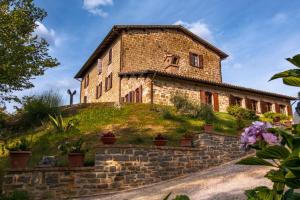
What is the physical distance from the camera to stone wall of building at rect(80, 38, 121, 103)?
23812 millimetres

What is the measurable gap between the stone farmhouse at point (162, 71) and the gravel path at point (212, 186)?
36.3 feet

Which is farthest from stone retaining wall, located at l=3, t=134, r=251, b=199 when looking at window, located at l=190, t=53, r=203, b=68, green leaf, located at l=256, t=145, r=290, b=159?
window, located at l=190, t=53, r=203, b=68

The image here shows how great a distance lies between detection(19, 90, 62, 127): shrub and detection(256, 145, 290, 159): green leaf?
15.2 metres

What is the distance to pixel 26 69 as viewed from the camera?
48.9ft

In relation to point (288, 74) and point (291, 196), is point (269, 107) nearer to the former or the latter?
point (288, 74)

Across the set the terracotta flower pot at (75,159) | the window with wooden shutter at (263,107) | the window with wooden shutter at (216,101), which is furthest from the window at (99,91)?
the terracotta flower pot at (75,159)

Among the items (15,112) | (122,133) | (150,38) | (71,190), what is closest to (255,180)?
(71,190)

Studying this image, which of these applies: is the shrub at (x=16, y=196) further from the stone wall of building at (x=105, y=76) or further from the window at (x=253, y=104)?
the window at (x=253, y=104)

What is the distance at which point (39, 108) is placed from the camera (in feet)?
54.1

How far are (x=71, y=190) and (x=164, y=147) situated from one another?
3.07m

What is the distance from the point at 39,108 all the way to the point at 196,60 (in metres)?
14.7

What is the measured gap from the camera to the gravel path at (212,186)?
7160 millimetres

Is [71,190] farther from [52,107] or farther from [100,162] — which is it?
[52,107]

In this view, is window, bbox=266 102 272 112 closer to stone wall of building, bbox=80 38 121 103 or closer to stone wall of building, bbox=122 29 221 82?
stone wall of building, bbox=122 29 221 82
